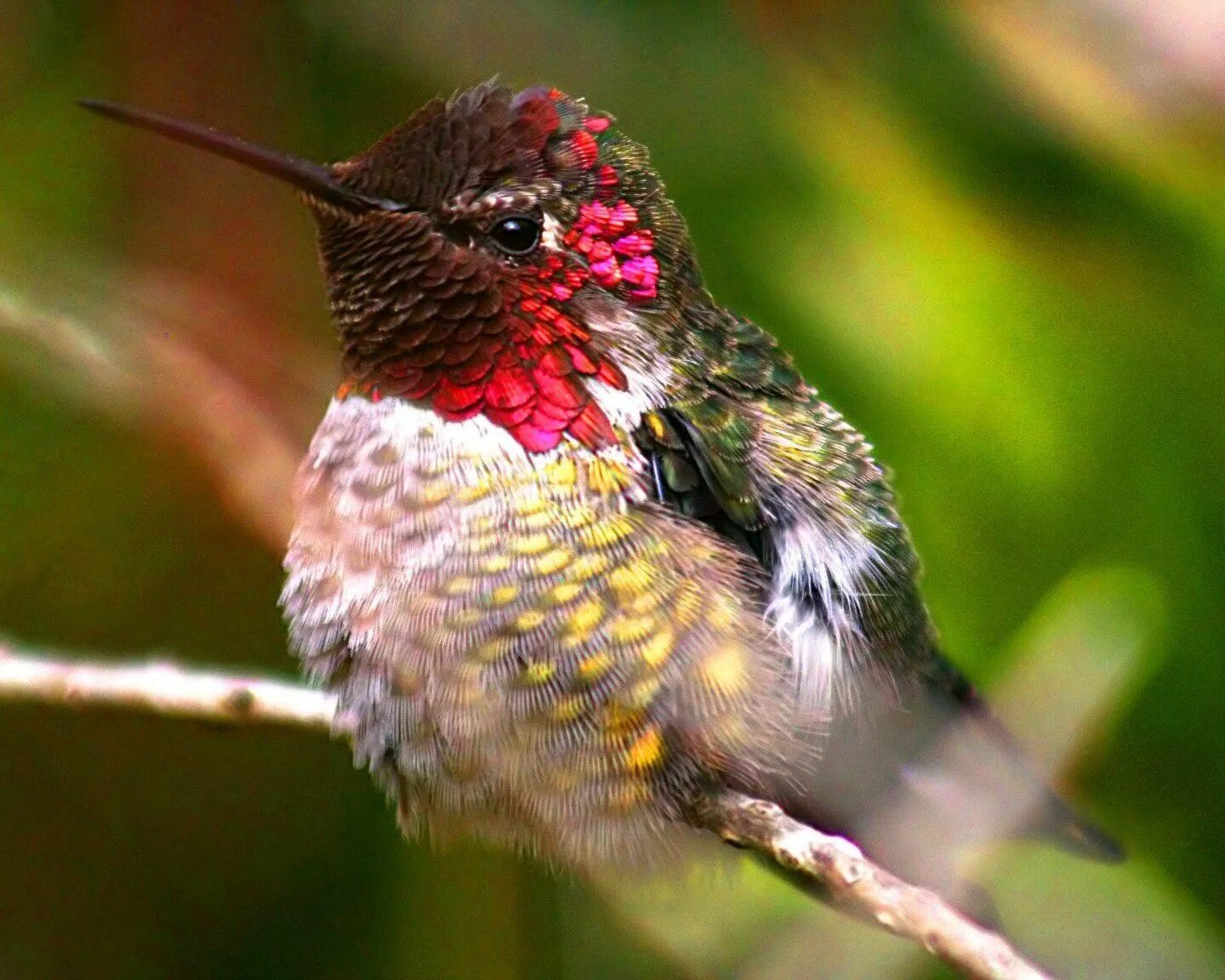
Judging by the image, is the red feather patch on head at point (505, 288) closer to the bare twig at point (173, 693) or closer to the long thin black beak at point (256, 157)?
the long thin black beak at point (256, 157)

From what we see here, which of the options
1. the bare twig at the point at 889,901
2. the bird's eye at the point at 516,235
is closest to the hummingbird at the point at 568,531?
the bird's eye at the point at 516,235

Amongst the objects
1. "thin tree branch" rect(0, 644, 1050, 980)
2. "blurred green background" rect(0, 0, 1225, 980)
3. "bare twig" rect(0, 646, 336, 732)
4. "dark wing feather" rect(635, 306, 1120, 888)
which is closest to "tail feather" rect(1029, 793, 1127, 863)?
"dark wing feather" rect(635, 306, 1120, 888)

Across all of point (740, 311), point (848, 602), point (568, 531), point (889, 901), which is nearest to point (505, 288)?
point (568, 531)

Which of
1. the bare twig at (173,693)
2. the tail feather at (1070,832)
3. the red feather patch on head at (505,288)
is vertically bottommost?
the bare twig at (173,693)

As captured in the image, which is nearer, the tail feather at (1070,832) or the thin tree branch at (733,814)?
the thin tree branch at (733,814)

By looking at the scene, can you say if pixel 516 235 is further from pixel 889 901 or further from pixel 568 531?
pixel 889 901

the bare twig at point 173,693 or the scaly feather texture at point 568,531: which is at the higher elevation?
the scaly feather texture at point 568,531
